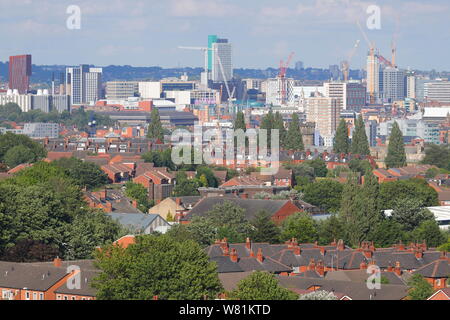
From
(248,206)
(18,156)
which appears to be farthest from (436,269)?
(18,156)

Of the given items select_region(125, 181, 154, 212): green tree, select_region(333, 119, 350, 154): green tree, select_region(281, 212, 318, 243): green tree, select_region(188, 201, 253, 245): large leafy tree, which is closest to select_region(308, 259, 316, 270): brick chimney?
select_region(188, 201, 253, 245): large leafy tree

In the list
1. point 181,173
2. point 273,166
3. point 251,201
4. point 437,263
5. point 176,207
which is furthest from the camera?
point 273,166

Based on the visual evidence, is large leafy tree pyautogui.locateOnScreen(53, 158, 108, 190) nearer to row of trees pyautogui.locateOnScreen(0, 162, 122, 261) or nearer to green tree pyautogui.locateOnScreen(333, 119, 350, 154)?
row of trees pyautogui.locateOnScreen(0, 162, 122, 261)

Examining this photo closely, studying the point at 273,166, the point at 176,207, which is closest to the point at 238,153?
the point at 273,166

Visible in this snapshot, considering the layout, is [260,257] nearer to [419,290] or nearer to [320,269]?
[320,269]

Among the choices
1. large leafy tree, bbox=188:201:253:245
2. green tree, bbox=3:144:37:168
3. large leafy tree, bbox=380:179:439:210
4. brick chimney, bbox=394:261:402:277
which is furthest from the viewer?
green tree, bbox=3:144:37:168
